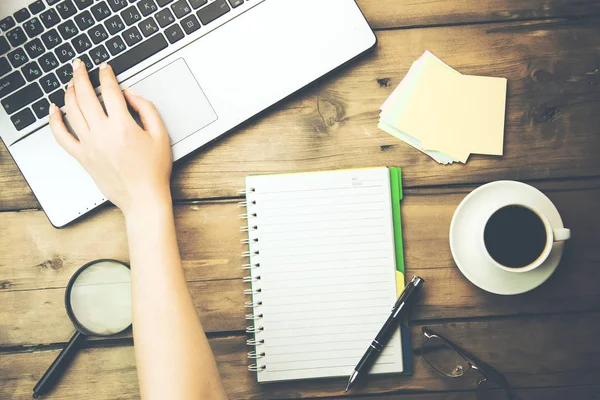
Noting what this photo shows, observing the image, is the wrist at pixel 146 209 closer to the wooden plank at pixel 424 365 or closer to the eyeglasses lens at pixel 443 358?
the wooden plank at pixel 424 365

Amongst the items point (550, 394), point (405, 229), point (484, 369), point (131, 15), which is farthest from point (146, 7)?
point (550, 394)

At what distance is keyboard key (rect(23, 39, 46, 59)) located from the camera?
71 cm

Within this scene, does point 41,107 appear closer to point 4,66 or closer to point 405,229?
point 4,66

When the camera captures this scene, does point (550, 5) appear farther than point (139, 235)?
Yes

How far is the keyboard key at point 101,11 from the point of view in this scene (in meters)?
0.71

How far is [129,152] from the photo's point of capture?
710mm

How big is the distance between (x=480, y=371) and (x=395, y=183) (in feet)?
1.03

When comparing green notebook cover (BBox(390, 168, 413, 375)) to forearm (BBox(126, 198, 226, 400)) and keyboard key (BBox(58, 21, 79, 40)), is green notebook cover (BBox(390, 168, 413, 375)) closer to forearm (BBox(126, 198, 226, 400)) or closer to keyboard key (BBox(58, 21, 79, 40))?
forearm (BBox(126, 198, 226, 400))

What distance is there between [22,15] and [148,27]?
0.57 ft

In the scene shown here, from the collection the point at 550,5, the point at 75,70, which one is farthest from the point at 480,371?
the point at 75,70

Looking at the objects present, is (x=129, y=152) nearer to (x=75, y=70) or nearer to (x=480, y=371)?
(x=75, y=70)

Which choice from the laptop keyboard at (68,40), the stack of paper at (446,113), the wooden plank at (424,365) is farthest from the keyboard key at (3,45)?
the stack of paper at (446,113)

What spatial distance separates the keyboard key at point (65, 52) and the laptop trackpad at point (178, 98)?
9 cm

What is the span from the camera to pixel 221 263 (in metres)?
0.79
